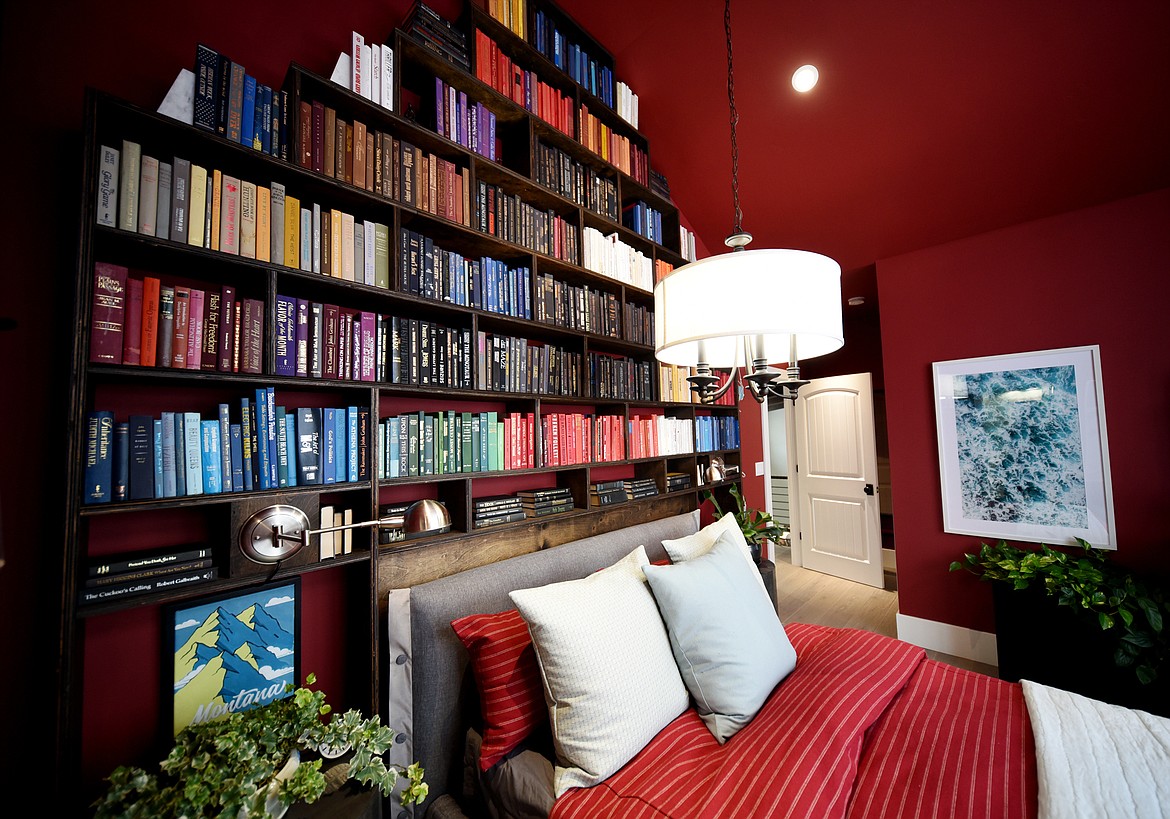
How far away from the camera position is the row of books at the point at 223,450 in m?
1.06

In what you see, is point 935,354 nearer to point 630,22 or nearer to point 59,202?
point 630,22

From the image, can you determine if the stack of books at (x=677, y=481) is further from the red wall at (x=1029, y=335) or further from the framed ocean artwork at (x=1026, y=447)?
the framed ocean artwork at (x=1026, y=447)

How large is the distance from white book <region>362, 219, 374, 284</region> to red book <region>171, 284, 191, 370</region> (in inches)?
19.0

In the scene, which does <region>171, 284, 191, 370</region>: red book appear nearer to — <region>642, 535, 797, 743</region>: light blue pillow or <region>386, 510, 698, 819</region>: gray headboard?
<region>386, 510, 698, 819</region>: gray headboard

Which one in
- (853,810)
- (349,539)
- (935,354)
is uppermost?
(935,354)

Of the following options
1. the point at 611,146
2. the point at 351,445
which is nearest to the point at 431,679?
the point at 351,445

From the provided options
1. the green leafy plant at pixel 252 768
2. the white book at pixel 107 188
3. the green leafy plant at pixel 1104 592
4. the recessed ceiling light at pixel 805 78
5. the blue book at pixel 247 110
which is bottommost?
the green leafy plant at pixel 1104 592

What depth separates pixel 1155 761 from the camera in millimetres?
1011

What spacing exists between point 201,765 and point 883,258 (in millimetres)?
4227

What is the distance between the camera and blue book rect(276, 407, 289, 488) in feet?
4.26

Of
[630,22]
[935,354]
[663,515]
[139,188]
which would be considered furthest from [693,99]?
[139,188]

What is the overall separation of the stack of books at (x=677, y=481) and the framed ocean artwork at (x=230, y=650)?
6.41 feet

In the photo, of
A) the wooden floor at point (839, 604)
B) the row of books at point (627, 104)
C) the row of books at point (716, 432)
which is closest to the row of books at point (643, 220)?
the row of books at point (627, 104)

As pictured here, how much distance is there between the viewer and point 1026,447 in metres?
2.82
